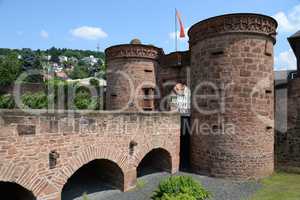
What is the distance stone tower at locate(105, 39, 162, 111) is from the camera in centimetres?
1742

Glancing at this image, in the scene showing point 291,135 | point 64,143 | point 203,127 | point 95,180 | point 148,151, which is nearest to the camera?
point 64,143

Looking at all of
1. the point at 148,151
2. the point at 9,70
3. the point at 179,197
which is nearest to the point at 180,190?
the point at 179,197

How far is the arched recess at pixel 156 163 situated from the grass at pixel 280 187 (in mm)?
4110

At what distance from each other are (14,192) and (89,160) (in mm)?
2586

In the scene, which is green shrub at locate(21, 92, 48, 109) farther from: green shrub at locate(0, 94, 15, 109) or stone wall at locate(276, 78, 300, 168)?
stone wall at locate(276, 78, 300, 168)

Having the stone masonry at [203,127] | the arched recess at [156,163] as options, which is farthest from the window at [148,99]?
the stone masonry at [203,127]

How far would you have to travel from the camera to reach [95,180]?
37.8 ft

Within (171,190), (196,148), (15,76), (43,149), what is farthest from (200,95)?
(15,76)

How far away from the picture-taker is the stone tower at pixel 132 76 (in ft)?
57.2

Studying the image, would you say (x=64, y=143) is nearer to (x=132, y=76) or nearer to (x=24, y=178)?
(x=24, y=178)

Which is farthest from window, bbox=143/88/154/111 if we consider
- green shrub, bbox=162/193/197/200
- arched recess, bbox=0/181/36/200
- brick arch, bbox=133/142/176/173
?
arched recess, bbox=0/181/36/200

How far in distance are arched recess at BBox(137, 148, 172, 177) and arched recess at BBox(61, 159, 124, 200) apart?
5.82 feet

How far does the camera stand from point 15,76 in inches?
1511

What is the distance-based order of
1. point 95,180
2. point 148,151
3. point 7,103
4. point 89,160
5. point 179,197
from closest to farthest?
1. point 179,197
2. point 89,160
3. point 148,151
4. point 95,180
5. point 7,103
